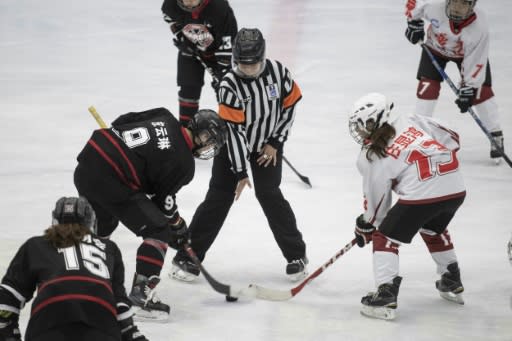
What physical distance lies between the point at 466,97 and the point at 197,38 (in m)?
1.57

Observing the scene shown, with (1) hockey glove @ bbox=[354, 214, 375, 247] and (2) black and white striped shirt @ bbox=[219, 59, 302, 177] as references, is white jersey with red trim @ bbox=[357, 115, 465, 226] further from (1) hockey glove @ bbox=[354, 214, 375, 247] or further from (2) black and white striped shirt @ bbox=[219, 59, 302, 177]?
(2) black and white striped shirt @ bbox=[219, 59, 302, 177]

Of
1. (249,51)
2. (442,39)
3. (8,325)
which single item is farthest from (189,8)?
(8,325)

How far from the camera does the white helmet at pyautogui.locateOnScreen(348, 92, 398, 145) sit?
346 cm

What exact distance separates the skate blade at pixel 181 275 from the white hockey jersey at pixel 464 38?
2.15 metres

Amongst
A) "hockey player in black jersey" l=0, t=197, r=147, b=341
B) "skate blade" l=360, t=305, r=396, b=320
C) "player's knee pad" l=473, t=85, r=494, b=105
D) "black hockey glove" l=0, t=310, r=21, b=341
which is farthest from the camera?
"player's knee pad" l=473, t=85, r=494, b=105

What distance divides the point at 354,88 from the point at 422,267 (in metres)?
2.65

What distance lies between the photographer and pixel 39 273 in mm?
2518

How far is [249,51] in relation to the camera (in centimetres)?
369

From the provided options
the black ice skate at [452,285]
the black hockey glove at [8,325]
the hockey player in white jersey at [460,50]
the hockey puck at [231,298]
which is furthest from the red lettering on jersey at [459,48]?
the black hockey glove at [8,325]

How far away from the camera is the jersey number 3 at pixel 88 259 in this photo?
2521mm

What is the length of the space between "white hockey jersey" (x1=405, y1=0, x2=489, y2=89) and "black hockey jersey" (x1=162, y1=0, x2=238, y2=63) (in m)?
1.12

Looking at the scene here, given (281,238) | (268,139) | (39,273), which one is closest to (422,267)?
(281,238)

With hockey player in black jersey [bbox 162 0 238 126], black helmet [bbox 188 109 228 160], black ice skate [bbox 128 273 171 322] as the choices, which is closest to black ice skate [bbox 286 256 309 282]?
black ice skate [bbox 128 273 171 322]

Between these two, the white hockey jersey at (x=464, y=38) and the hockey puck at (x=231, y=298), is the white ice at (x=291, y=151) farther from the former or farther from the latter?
the white hockey jersey at (x=464, y=38)
